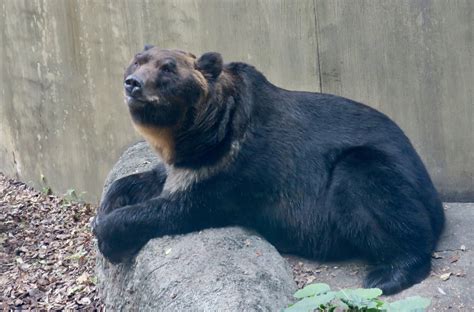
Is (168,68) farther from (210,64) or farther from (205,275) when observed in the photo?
(205,275)

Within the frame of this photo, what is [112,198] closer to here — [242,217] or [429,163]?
[242,217]

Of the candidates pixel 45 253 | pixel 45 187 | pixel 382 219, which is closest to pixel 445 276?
pixel 382 219

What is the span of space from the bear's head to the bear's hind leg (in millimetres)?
1236

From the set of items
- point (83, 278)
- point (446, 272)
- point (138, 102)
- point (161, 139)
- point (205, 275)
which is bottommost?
point (83, 278)

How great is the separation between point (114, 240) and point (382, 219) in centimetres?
202

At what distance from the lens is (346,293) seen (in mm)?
4914

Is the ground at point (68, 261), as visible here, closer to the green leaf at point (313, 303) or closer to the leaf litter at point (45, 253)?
the leaf litter at point (45, 253)

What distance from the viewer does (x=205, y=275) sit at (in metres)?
6.21

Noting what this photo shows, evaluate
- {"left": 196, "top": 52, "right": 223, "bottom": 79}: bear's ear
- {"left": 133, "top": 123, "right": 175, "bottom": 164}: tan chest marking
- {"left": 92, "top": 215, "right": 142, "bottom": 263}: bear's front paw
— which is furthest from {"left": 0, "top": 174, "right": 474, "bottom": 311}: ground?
{"left": 196, "top": 52, "right": 223, "bottom": 79}: bear's ear

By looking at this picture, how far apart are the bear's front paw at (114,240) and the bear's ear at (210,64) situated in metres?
1.32

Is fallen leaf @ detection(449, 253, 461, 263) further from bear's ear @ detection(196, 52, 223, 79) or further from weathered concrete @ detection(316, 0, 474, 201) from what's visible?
bear's ear @ detection(196, 52, 223, 79)

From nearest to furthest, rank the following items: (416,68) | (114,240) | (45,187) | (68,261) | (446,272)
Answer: (446,272) < (114,240) < (416,68) < (68,261) < (45,187)

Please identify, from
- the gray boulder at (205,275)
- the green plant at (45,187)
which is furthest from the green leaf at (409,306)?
the green plant at (45,187)

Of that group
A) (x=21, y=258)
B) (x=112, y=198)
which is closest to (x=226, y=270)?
(x=112, y=198)
